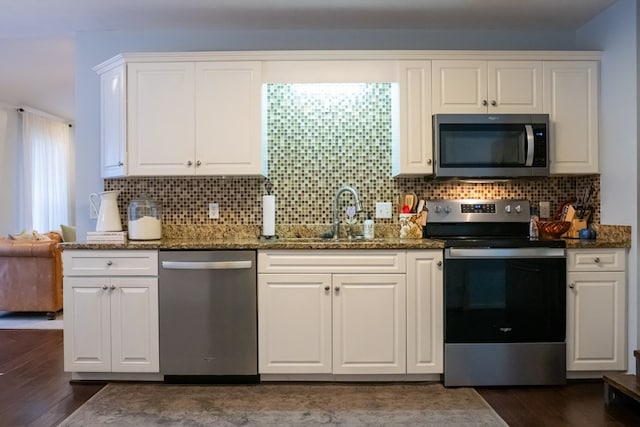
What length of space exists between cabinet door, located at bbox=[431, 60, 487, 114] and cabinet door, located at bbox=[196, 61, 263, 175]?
115 centimetres

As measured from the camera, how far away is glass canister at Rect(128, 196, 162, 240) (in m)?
2.93

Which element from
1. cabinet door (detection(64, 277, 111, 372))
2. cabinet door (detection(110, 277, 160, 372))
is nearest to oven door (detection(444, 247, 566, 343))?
cabinet door (detection(110, 277, 160, 372))

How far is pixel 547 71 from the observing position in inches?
114

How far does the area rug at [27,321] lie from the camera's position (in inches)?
164

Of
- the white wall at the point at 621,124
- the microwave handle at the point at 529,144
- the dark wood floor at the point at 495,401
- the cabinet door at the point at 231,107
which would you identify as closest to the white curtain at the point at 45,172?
the dark wood floor at the point at 495,401

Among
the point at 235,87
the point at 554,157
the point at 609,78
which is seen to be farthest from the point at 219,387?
the point at 609,78

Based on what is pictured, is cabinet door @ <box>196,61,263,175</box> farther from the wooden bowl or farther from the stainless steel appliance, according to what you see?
the wooden bowl

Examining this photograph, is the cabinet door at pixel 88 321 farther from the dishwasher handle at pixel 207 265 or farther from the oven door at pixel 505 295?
the oven door at pixel 505 295

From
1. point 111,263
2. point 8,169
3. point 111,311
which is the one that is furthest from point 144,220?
point 8,169

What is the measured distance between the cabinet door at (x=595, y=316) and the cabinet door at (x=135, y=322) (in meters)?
2.49

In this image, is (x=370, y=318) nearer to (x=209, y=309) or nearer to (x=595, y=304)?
(x=209, y=309)

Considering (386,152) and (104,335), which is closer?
(104,335)

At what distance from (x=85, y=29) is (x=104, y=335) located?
2150 mm

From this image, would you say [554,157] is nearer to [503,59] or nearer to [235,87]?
[503,59]
